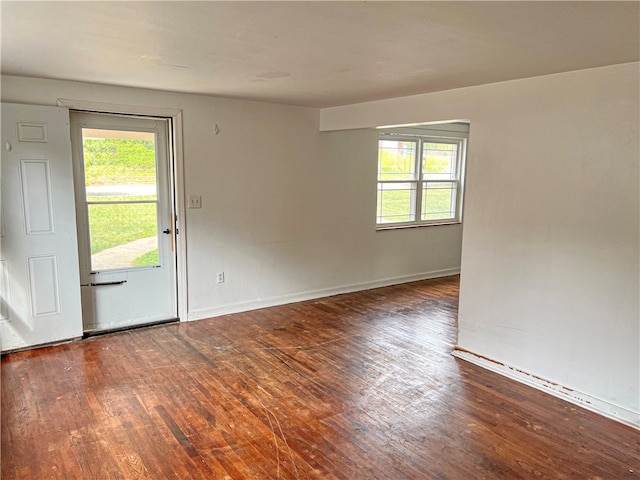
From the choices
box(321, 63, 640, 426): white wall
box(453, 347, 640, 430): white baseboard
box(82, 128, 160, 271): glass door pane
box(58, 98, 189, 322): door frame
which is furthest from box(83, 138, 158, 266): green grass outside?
box(453, 347, 640, 430): white baseboard

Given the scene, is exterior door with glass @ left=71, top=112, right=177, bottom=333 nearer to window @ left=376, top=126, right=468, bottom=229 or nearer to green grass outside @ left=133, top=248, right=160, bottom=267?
green grass outside @ left=133, top=248, right=160, bottom=267

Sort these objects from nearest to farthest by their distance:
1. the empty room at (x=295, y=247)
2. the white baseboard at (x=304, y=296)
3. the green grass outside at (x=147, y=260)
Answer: the empty room at (x=295, y=247) → the green grass outside at (x=147, y=260) → the white baseboard at (x=304, y=296)

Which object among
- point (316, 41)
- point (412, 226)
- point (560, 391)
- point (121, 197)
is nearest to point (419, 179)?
point (412, 226)

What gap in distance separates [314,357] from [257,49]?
2.38 m

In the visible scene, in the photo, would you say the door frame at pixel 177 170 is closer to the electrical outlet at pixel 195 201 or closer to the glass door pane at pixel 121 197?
the electrical outlet at pixel 195 201

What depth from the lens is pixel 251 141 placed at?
4.64 metres

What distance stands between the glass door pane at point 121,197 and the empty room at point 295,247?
0.07 ft

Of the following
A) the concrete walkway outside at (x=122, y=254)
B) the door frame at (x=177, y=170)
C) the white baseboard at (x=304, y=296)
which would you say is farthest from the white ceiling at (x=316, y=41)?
the white baseboard at (x=304, y=296)

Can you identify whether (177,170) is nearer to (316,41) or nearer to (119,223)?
(119,223)

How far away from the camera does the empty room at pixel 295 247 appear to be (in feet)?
7.46

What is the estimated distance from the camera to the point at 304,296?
529 centimetres

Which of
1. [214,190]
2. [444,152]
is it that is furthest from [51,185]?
[444,152]

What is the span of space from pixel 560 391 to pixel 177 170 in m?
3.66

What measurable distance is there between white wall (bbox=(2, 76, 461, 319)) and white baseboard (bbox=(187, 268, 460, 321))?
0.04ft
